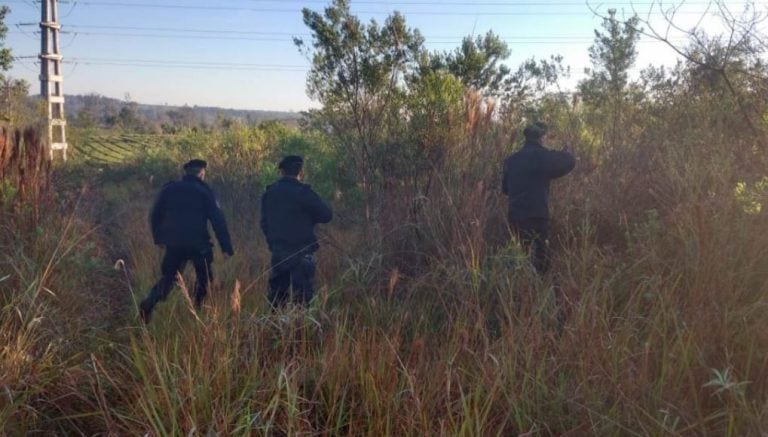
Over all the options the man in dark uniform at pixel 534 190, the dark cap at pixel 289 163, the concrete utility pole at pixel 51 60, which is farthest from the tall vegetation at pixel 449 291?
the concrete utility pole at pixel 51 60

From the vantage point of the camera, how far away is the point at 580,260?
466 centimetres

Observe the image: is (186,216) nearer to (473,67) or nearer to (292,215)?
(292,215)

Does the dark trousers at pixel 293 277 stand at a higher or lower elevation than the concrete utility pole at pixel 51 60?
lower

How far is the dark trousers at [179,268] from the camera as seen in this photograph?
5.59 m

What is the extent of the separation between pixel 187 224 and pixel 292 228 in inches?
39.5

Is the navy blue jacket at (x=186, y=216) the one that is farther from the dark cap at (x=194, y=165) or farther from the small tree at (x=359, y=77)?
the small tree at (x=359, y=77)

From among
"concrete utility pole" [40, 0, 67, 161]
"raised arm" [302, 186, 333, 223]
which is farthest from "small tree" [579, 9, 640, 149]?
"concrete utility pole" [40, 0, 67, 161]

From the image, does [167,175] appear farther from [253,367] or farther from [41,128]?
[253,367]

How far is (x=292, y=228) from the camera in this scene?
5.57 metres

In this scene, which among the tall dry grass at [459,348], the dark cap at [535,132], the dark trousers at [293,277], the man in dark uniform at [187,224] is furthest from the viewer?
the dark cap at [535,132]

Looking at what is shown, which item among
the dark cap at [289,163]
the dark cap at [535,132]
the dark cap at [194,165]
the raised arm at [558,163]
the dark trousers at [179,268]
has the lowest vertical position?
the dark trousers at [179,268]

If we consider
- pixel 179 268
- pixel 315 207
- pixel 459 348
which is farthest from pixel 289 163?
pixel 459 348

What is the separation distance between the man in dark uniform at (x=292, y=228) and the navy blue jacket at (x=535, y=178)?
1.78 metres

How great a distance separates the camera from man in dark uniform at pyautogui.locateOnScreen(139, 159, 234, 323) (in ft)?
19.0
